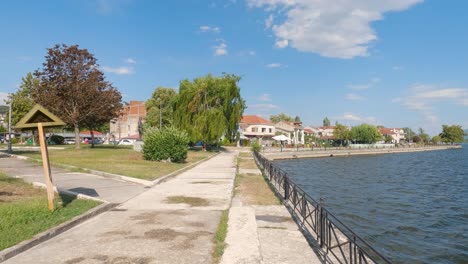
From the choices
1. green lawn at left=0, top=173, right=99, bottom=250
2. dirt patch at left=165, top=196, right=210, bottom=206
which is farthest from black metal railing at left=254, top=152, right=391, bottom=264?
green lawn at left=0, top=173, right=99, bottom=250

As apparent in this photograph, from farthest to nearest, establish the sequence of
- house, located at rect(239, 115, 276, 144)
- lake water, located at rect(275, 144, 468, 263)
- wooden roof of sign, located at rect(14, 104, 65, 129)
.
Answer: house, located at rect(239, 115, 276, 144)
lake water, located at rect(275, 144, 468, 263)
wooden roof of sign, located at rect(14, 104, 65, 129)

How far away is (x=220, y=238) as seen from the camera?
665 centimetres

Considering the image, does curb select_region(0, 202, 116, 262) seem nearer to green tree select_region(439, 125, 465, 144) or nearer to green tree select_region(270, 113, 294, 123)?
green tree select_region(270, 113, 294, 123)

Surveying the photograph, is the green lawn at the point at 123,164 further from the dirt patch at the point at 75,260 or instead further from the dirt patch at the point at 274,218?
the dirt patch at the point at 75,260

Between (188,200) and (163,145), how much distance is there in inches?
557

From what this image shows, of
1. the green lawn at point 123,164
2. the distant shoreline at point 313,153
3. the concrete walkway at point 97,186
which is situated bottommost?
the distant shoreline at point 313,153

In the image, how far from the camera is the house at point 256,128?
8078 centimetres

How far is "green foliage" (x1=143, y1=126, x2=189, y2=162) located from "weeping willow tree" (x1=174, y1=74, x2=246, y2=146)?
15.4m

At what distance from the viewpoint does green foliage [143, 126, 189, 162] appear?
24.4 meters

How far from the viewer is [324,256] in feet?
19.9

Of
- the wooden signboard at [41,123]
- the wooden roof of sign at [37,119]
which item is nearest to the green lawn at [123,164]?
the wooden signboard at [41,123]

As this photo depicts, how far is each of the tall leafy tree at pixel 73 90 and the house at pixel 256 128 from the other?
4759 centimetres

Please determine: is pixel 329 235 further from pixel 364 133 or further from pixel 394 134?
pixel 394 134

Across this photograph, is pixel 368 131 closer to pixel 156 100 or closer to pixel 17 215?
pixel 156 100
